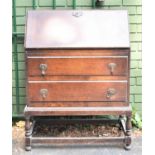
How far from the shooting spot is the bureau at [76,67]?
434 centimetres

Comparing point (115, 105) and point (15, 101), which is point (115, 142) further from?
point (15, 101)

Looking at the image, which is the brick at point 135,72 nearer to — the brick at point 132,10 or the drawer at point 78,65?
the brick at point 132,10

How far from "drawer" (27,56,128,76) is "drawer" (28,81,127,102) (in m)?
0.11

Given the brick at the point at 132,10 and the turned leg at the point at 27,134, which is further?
the brick at the point at 132,10

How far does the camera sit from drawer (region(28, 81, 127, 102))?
440 cm

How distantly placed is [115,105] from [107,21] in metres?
0.94

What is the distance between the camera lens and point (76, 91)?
4414 mm

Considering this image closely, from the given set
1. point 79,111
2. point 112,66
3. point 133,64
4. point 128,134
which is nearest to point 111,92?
point 112,66

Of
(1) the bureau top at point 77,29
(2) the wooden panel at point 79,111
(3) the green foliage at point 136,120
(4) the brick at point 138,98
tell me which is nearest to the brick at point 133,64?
(4) the brick at point 138,98

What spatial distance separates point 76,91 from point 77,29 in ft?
2.24

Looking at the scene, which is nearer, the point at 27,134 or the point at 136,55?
the point at 27,134

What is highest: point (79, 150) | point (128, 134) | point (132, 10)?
point (132, 10)

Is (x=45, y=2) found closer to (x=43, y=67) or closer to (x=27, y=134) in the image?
(x=43, y=67)

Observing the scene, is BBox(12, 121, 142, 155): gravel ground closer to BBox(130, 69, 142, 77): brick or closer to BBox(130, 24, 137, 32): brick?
BBox(130, 69, 142, 77): brick
